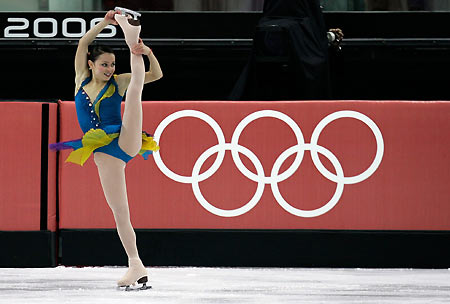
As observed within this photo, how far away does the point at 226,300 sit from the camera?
4.57m

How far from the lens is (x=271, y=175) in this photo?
6.21m

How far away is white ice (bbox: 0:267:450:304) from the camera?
15.2 feet

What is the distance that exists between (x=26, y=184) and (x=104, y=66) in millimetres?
1691

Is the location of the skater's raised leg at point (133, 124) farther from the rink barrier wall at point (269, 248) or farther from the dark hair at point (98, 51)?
the rink barrier wall at point (269, 248)

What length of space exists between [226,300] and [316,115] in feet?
6.81

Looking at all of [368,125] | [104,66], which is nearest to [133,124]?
[104,66]

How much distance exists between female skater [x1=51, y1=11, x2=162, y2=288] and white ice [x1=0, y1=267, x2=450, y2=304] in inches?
13.3

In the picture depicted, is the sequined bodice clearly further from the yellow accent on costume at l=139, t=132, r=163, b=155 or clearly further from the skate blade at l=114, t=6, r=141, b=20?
the skate blade at l=114, t=6, r=141, b=20

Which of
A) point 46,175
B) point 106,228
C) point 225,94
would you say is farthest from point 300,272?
point 225,94

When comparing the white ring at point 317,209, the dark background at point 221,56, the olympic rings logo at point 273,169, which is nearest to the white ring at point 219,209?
the olympic rings logo at point 273,169

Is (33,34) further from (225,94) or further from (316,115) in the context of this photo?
(316,115)

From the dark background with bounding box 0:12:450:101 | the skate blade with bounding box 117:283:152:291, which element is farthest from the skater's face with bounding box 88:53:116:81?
the dark background with bounding box 0:12:450:101

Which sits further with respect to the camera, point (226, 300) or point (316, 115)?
point (316, 115)

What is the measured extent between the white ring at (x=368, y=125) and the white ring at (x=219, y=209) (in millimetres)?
430
